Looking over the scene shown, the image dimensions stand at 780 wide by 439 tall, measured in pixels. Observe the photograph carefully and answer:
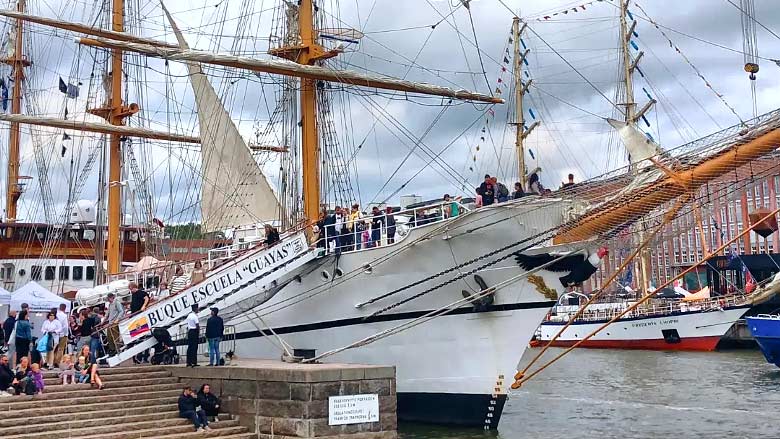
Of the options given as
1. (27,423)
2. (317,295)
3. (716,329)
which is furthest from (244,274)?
(716,329)

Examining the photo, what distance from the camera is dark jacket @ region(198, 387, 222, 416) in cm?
1641

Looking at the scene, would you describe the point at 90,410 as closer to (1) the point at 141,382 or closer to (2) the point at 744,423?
(1) the point at 141,382

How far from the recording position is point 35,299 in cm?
2092

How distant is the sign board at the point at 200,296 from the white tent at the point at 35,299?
107 inches

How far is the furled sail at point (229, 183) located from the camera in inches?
1197

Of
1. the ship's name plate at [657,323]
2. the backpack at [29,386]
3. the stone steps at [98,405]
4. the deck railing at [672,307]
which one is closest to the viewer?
the stone steps at [98,405]

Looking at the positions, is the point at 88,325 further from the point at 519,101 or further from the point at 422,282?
the point at 519,101

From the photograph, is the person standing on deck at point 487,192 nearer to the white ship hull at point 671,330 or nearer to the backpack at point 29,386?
the backpack at point 29,386

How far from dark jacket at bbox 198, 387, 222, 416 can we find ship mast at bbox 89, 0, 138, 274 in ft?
54.5

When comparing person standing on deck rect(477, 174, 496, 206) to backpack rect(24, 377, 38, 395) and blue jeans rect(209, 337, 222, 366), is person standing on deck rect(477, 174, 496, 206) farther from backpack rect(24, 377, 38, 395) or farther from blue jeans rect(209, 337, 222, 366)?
backpack rect(24, 377, 38, 395)

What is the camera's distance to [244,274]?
19.7 meters

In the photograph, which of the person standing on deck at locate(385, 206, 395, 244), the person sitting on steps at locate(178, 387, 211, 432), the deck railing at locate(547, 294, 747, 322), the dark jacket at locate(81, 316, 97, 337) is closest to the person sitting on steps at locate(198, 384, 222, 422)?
the person sitting on steps at locate(178, 387, 211, 432)

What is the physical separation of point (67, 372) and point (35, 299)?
15.7 ft

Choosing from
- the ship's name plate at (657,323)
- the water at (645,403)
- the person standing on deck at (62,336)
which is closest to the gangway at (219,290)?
the person standing on deck at (62,336)
